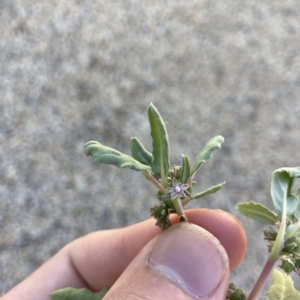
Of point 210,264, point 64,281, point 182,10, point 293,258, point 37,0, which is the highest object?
point 182,10

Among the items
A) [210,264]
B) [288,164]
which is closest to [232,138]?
[288,164]

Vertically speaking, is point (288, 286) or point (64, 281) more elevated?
point (288, 286)

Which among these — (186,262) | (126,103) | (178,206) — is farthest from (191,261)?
(126,103)

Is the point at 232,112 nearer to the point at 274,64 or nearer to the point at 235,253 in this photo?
the point at 274,64

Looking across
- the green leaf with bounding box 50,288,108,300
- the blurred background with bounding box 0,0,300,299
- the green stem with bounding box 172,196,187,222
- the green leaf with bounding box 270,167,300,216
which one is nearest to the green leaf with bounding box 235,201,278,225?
the green leaf with bounding box 270,167,300,216

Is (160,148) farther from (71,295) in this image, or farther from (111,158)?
(71,295)

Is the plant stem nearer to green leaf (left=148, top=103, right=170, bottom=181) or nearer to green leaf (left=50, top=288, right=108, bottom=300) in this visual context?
green leaf (left=148, top=103, right=170, bottom=181)
